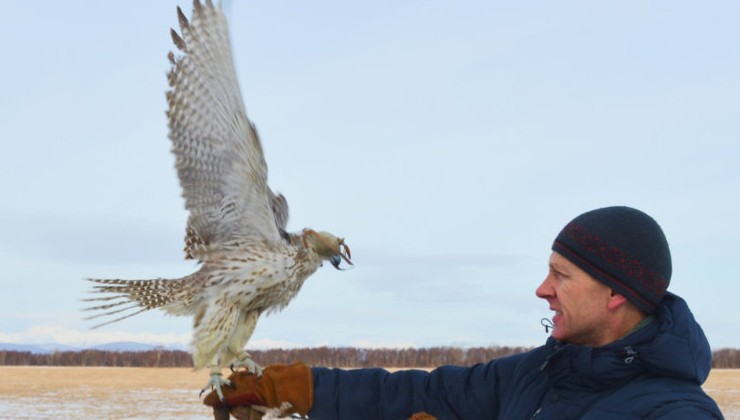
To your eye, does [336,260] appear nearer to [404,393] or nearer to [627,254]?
[404,393]

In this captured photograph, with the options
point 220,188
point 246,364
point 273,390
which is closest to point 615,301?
point 273,390

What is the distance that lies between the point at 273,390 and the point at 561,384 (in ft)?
3.44

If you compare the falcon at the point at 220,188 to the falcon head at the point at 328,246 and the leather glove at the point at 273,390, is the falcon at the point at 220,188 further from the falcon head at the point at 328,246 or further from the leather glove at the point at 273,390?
the leather glove at the point at 273,390

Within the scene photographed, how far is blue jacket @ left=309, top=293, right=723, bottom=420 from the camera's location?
2057mm

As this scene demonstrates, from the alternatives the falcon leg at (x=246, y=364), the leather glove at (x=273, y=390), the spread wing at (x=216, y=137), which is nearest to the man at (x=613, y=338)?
the leather glove at (x=273, y=390)

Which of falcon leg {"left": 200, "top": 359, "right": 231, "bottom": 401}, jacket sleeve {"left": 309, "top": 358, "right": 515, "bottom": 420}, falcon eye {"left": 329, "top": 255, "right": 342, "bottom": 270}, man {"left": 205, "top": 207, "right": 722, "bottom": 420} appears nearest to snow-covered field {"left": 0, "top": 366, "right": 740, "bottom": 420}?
falcon eye {"left": 329, "top": 255, "right": 342, "bottom": 270}

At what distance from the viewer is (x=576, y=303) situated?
2236 millimetres

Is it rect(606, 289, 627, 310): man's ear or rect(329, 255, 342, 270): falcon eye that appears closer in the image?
rect(606, 289, 627, 310): man's ear

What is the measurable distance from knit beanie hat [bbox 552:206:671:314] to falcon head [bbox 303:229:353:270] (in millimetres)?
1329

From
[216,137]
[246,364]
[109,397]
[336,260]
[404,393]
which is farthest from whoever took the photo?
[109,397]

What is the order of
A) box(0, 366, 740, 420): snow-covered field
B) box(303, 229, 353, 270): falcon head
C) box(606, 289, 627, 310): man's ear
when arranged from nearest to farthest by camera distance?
1. box(606, 289, 627, 310): man's ear
2. box(303, 229, 353, 270): falcon head
3. box(0, 366, 740, 420): snow-covered field

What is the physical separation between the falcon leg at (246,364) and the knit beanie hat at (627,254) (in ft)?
4.16

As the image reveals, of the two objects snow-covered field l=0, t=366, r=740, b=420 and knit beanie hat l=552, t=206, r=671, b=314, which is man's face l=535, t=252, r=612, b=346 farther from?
snow-covered field l=0, t=366, r=740, b=420

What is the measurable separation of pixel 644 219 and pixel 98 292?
2.77 meters
